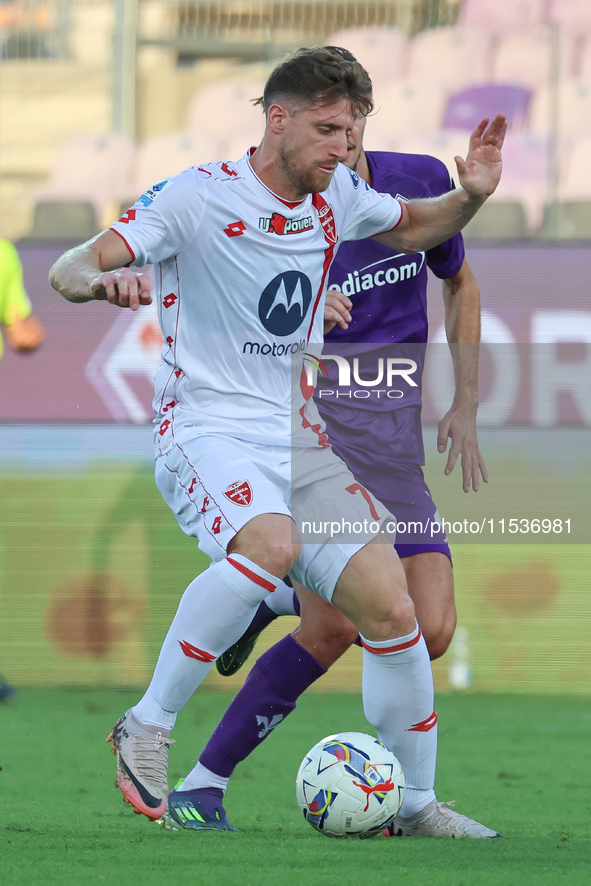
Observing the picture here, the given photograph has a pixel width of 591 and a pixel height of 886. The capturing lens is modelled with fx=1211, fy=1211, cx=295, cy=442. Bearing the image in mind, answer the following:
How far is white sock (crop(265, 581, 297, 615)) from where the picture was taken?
3415 millimetres

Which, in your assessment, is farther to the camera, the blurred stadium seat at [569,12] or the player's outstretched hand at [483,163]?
the blurred stadium seat at [569,12]

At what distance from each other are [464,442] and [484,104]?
181 inches

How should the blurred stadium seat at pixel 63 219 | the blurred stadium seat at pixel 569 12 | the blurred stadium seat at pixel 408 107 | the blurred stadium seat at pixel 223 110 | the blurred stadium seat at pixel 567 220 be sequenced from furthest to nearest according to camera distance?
1. the blurred stadium seat at pixel 569 12
2. the blurred stadium seat at pixel 408 107
3. the blurred stadium seat at pixel 223 110
4. the blurred stadium seat at pixel 63 219
5. the blurred stadium seat at pixel 567 220

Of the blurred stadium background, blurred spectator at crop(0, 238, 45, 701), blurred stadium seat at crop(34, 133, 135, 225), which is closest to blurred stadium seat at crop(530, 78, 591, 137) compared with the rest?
the blurred stadium background

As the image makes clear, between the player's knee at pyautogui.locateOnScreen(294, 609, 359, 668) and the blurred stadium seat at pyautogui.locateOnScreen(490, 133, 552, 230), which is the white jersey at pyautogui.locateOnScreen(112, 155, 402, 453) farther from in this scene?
the blurred stadium seat at pyautogui.locateOnScreen(490, 133, 552, 230)

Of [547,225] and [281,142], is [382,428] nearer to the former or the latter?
[281,142]

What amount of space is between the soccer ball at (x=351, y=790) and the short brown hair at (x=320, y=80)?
1.45 metres

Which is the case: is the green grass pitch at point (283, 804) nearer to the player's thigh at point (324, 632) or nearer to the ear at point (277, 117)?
the player's thigh at point (324, 632)

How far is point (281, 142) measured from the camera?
271 cm

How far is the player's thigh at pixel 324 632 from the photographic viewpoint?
308 centimetres

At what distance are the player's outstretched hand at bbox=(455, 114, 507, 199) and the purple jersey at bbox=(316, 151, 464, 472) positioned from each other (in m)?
0.47

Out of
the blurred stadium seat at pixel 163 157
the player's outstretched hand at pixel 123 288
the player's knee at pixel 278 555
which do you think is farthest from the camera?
the blurred stadium seat at pixel 163 157

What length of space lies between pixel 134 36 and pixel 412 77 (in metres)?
1.73

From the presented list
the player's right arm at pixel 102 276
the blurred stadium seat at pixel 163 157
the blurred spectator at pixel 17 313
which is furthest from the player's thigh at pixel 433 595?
the blurred stadium seat at pixel 163 157
